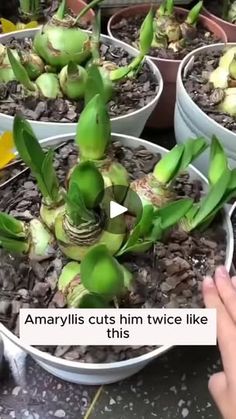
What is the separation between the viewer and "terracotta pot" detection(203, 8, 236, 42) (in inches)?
32.6

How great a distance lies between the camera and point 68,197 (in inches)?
15.4

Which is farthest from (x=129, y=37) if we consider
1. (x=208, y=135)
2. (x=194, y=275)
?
(x=194, y=275)

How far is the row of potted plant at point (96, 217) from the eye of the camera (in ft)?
1.36

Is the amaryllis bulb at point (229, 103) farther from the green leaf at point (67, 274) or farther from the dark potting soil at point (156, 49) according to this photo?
the green leaf at point (67, 274)

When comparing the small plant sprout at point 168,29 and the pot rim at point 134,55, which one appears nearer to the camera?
the pot rim at point 134,55

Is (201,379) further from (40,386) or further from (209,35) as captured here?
(209,35)

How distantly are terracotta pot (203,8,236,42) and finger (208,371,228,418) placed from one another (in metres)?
0.54

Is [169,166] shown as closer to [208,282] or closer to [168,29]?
[208,282]

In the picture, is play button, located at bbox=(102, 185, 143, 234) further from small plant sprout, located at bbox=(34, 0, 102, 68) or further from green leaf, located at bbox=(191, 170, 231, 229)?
small plant sprout, located at bbox=(34, 0, 102, 68)

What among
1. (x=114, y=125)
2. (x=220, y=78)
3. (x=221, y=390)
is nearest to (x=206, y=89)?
(x=220, y=78)

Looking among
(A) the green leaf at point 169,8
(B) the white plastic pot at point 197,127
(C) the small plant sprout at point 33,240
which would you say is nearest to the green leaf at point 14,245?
(C) the small plant sprout at point 33,240

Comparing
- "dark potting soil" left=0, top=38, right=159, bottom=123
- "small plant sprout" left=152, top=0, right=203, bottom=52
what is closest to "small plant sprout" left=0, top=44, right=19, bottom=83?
"dark potting soil" left=0, top=38, right=159, bottom=123

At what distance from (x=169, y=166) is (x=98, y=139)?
0.20ft

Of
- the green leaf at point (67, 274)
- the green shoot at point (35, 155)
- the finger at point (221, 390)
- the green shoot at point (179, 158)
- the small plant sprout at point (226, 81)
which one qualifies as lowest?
the finger at point (221, 390)
